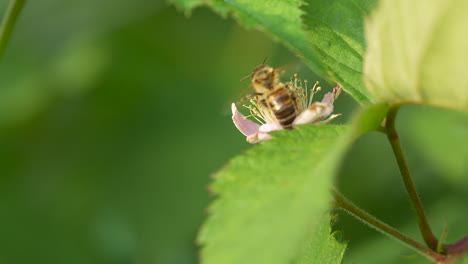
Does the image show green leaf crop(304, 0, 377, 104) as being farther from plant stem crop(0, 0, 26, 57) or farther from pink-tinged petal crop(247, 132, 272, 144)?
plant stem crop(0, 0, 26, 57)

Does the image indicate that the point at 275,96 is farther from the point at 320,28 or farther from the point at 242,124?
the point at 320,28

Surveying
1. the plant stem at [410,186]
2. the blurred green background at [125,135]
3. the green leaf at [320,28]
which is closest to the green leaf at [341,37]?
the green leaf at [320,28]

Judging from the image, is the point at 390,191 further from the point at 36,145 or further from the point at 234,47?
the point at 36,145

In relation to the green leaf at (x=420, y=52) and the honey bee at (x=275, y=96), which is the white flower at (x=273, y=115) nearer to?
the honey bee at (x=275, y=96)

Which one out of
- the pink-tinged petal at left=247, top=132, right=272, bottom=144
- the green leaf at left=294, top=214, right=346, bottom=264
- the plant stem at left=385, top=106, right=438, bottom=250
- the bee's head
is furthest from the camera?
the bee's head

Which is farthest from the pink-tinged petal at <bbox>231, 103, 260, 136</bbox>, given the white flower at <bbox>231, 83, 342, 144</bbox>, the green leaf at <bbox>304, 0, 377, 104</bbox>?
the green leaf at <bbox>304, 0, 377, 104</bbox>
